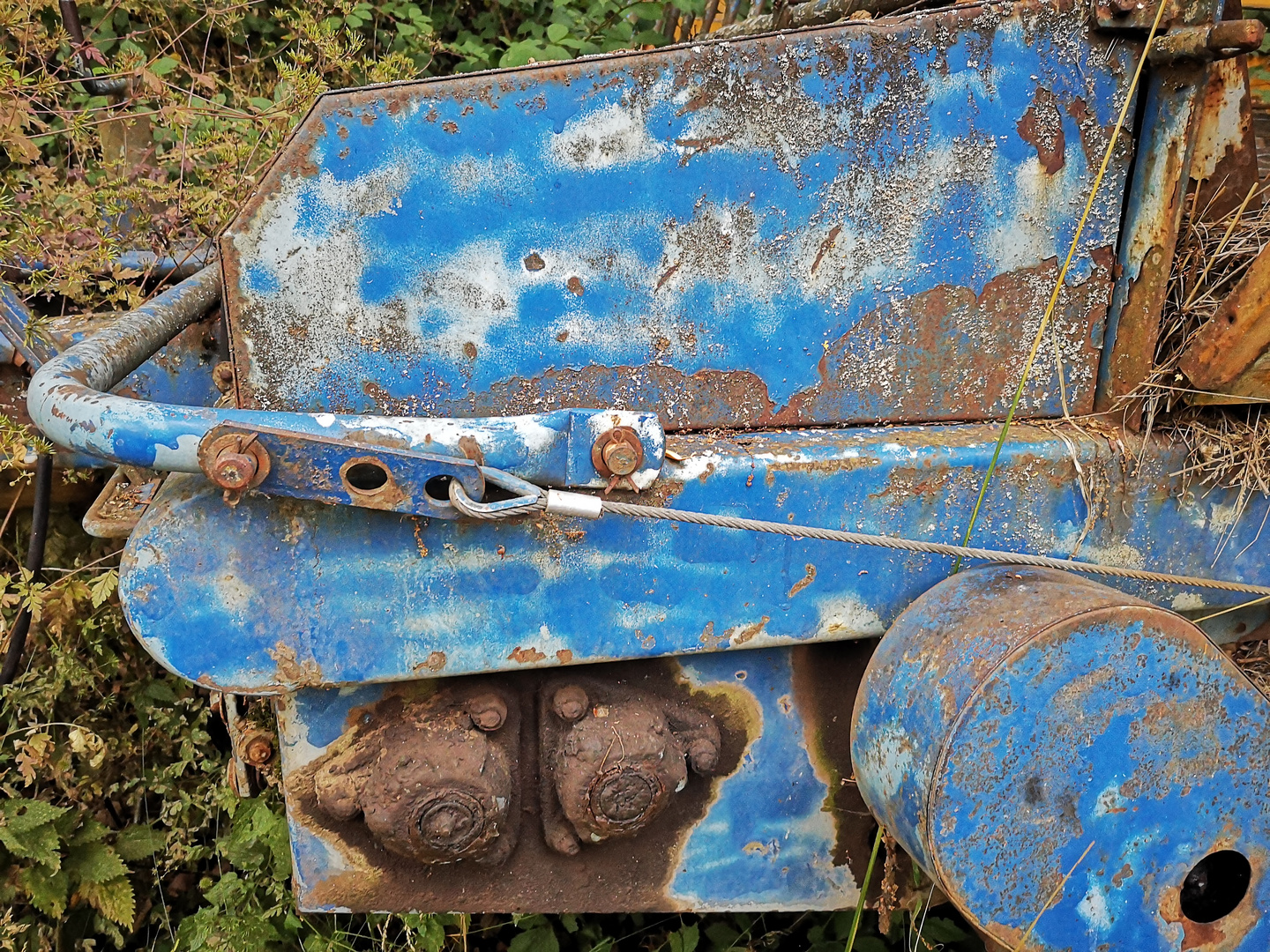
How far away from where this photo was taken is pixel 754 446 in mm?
1496

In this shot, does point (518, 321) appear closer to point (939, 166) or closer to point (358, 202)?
point (358, 202)

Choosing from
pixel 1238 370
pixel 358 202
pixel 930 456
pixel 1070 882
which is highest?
pixel 358 202

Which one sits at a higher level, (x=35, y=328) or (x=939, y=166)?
(x=939, y=166)

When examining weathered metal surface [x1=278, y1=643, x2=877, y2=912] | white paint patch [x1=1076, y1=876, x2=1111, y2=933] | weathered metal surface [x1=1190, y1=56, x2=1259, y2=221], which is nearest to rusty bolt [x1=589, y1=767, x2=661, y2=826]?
weathered metal surface [x1=278, y1=643, x2=877, y2=912]

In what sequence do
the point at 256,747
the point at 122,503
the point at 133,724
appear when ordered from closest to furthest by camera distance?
the point at 122,503 → the point at 256,747 → the point at 133,724

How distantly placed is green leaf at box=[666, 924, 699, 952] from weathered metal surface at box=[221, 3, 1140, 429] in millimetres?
1395

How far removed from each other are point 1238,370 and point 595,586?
103cm

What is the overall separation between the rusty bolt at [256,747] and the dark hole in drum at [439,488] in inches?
31.1

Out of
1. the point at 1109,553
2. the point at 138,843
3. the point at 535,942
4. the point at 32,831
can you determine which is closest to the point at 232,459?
the point at 1109,553

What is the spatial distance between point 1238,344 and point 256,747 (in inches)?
71.6

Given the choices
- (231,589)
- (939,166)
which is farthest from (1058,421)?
(231,589)

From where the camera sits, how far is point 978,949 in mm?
2568

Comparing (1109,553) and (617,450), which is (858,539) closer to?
(617,450)

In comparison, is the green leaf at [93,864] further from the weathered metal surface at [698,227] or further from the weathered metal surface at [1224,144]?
the weathered metal surface at [1224,144]
